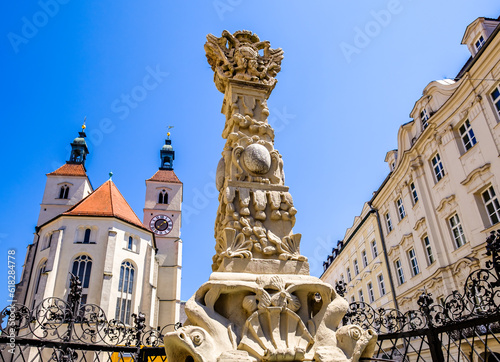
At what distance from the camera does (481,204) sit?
45.0 ft

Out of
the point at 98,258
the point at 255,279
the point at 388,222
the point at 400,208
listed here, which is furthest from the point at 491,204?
the point at 98,258

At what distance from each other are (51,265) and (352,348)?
3266 cm

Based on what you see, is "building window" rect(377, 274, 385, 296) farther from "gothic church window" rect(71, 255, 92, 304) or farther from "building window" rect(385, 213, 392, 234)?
"gothic church window" rect(71, 255, 92, 304)

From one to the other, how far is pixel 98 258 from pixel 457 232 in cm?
2817

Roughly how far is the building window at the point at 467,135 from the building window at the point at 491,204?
2079 mm

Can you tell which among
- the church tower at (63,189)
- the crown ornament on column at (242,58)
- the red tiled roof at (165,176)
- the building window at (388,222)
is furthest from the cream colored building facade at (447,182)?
the church tower at (63,189)

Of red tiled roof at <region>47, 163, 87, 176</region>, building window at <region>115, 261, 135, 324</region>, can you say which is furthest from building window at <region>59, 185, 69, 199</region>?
building window at <region>115, 261, 135, 324</region>

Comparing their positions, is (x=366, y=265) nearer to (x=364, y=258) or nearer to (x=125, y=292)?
(x=364, y=258)

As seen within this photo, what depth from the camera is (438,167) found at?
1677 cm

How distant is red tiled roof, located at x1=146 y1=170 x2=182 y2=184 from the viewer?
4953 centimetres

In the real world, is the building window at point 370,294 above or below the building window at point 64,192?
below

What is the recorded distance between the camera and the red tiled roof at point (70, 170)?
43.3 metres

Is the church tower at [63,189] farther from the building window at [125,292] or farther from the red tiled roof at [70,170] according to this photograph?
the building window at [125,292]

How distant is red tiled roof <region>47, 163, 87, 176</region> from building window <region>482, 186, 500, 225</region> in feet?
140
